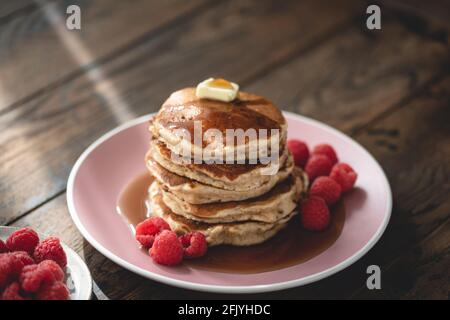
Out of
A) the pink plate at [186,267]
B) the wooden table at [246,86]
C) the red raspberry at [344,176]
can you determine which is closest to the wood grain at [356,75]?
the wooden table at [246,86]

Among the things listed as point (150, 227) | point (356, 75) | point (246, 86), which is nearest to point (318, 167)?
point (150, 227)

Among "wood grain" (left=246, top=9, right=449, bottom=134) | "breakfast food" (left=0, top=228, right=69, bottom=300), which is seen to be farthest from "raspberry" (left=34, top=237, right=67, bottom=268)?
"wood grain" (left=246, top=9, right=449, bottom=134)

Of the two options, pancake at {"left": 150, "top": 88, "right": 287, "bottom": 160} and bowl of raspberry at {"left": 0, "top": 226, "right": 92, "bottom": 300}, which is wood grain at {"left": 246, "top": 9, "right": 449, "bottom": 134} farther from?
bowl of raspberry at {"left": 0, "top": 226, "right": 92, "bottom": 300}

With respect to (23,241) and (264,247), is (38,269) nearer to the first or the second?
(23,241)

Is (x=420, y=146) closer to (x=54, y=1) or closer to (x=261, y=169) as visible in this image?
(x=261, y=169)

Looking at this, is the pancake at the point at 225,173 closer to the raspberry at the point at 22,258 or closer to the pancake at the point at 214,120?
the pancake at the point at 214,120
